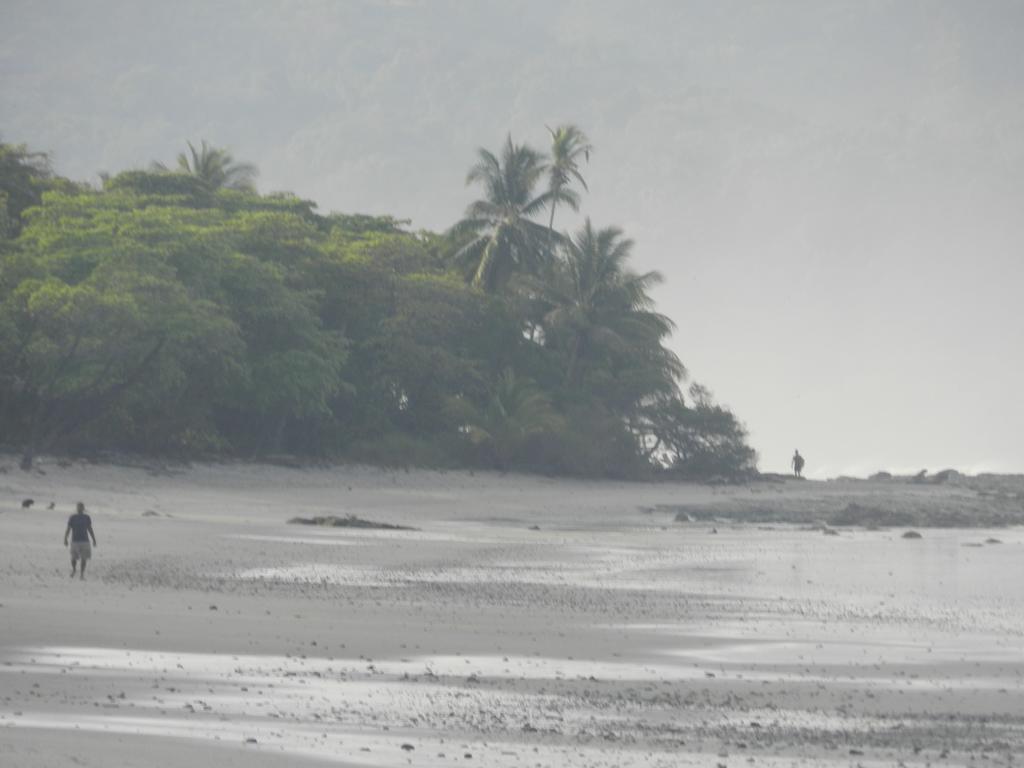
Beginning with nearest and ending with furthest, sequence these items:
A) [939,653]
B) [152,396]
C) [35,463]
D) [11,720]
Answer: [11,720], [939,653], [35,463], [152,396]

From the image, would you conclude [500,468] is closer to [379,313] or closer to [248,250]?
[379,313]

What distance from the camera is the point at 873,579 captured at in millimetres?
19906

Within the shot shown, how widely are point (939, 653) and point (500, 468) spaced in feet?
112

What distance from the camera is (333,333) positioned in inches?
1690

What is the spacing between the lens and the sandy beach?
785cm

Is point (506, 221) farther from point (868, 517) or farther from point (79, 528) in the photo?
point (79, 528)

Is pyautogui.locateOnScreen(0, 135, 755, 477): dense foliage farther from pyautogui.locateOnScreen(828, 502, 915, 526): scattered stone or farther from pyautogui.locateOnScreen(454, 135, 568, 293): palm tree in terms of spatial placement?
pyautogui.locateOnScreen(828, 502, 915, 526): scattered stone

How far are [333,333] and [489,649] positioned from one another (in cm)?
3161

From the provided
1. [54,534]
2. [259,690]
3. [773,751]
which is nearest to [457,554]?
[54,534]

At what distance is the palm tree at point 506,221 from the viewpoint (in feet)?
184

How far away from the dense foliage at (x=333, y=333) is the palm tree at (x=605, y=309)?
73mm

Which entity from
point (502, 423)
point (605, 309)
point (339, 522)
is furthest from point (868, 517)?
point (605, 309)

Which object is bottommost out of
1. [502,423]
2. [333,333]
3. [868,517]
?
[868,517]

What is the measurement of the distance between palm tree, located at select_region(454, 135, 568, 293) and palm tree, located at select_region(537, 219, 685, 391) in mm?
2930
